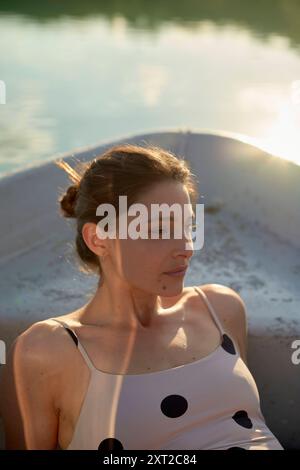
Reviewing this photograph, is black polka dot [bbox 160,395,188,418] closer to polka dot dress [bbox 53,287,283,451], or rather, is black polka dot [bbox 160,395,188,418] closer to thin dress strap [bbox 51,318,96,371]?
polka dot dress [bbox 53,287,283,451]

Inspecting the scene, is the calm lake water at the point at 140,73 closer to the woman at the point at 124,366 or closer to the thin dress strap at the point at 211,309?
the thin dress strap at the point at 211,309

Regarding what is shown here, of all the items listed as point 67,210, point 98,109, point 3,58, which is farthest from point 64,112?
point 67,210

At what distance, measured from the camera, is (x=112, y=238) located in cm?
149

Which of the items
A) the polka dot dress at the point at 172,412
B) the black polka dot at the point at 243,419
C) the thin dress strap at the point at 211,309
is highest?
the thin dress strap at the point at 211,309

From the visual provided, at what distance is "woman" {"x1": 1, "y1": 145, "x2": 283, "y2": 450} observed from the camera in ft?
4.75

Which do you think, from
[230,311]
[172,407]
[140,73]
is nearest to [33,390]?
[172,407]

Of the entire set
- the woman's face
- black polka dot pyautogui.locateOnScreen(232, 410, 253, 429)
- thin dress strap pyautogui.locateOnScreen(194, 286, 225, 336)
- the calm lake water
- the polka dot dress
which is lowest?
the calm lake water

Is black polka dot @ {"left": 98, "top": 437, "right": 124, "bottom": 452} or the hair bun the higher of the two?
the hair bun

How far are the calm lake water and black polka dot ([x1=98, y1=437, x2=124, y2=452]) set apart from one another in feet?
4.50

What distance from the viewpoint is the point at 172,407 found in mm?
1465

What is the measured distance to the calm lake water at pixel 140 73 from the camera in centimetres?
554

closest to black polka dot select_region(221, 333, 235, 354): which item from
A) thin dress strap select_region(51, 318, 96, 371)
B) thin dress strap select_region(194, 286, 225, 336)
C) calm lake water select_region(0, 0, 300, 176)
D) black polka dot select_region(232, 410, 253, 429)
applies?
thin dress strap select_region(194, 286, 225, 336)

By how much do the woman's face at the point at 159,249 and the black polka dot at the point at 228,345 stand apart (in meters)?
0.19

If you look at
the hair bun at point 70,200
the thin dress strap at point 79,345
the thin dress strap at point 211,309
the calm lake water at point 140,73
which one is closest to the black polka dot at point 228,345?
the thin dress strap at point 211,309
